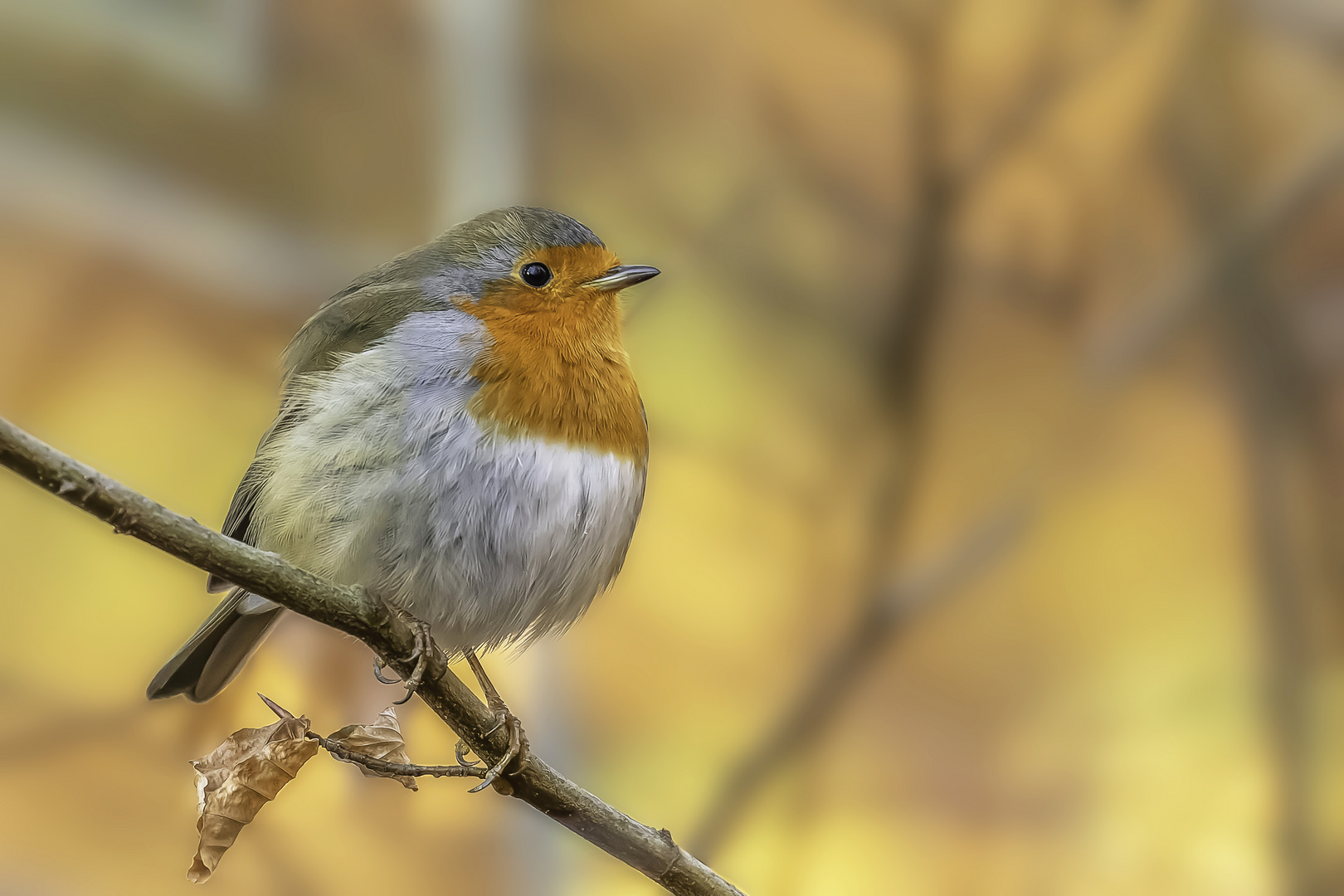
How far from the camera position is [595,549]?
1464 millimetres

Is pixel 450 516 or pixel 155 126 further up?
pixel 155 126

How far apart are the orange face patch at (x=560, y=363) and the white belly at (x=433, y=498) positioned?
0.03 meters

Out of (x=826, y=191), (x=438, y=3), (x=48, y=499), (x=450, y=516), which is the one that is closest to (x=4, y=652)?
(x=48, y=499)

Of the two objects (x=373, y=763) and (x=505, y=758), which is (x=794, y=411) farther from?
(x=373, y=763)

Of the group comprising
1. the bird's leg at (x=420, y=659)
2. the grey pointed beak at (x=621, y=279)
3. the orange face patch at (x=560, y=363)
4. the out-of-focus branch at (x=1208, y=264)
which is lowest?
the bird's leg at (x=420, y=659)

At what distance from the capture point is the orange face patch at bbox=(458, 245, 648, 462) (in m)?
1.40

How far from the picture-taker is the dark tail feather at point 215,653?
1701 millimetres

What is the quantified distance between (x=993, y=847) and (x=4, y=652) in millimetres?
2424

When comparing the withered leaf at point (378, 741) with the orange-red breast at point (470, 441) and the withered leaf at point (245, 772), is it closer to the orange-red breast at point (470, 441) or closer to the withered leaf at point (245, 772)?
the withered leaf at point (245, 772)

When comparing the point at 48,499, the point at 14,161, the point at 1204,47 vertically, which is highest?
the point at 1204,47

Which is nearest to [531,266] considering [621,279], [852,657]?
[621,279]

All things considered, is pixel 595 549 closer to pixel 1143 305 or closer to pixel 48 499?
pixel 48 499

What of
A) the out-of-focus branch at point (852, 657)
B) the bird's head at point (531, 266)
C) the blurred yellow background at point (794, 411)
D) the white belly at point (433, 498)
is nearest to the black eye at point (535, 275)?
the bird's head at point (531, 266)

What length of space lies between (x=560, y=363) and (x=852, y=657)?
1600 millimetres
